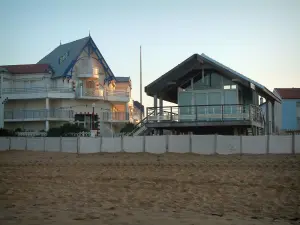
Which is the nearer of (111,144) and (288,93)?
(111,144)

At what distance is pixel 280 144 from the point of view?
81.1 feet

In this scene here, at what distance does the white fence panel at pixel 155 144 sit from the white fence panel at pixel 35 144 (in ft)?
31.4

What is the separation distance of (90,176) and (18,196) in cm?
476

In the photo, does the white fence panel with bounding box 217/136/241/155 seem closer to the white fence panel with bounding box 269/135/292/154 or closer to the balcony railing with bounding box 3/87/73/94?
the white fence panel with bounding box 269/135/292/154

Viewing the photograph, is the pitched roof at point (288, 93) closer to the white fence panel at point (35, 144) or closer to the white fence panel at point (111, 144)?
the white fence panel at point (111, 144)

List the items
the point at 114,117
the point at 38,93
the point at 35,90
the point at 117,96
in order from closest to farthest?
the point at 38,93
the point at 35,90
the point at 114,117
the point at 117,96

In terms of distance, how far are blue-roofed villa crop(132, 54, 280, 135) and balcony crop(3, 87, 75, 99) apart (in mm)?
19480

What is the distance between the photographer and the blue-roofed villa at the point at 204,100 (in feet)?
90.7

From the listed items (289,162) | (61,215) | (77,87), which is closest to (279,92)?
(77,87)

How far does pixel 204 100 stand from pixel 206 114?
1.70m

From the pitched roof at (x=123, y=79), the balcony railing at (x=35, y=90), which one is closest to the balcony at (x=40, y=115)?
the balcony railing at (x=35, y=90)

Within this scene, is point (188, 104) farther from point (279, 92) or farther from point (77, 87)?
point (279, 92)

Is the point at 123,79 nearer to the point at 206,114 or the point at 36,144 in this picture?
the point at 36,144

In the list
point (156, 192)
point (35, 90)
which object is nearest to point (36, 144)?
point (35, 90)
